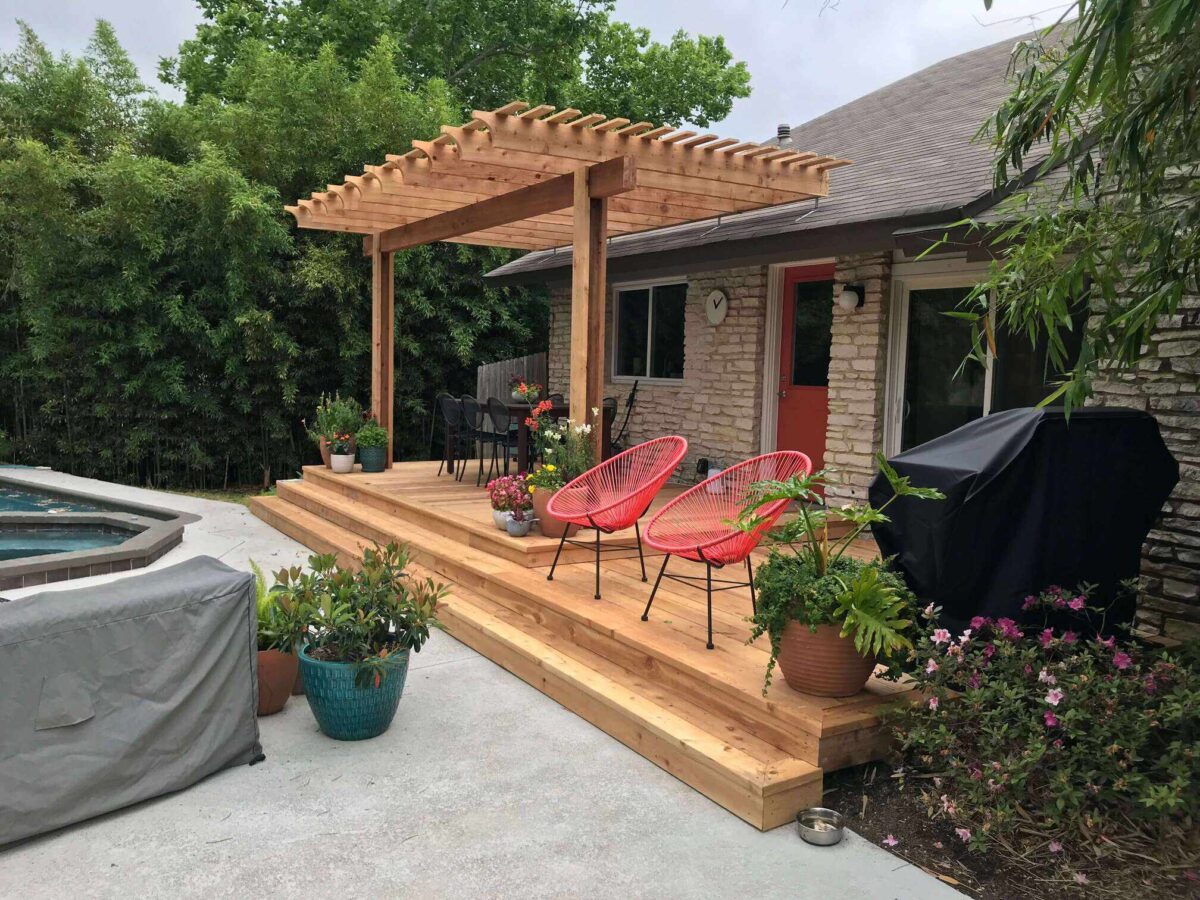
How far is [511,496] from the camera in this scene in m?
5.36

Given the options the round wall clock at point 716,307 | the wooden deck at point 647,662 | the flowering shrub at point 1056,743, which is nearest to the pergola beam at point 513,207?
the round wall clock at point 716,307

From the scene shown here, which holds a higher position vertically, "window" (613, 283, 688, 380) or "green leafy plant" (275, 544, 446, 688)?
"window" (613, 283, 688, 380)

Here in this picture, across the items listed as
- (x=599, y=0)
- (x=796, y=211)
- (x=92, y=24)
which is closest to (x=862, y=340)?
(x=796, y=211)

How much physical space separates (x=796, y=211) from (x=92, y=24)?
976cm

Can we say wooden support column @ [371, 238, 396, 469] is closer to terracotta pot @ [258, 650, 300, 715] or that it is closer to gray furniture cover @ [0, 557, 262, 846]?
terracotta pot @ [258, 650, 300, 715]

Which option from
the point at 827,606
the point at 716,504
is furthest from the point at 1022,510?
the point at 716,504

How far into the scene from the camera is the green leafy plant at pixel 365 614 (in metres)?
3.30

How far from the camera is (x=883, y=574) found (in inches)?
118

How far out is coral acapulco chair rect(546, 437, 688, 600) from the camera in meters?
4.38

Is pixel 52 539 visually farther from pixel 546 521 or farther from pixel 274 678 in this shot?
pixel 274 678

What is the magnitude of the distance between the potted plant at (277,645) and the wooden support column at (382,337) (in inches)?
203

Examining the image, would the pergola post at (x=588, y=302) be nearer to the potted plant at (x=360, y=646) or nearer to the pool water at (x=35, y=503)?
the potted plant at (x=360, y=646)

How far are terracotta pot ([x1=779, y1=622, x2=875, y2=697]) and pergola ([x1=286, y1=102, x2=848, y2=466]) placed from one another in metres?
2.75

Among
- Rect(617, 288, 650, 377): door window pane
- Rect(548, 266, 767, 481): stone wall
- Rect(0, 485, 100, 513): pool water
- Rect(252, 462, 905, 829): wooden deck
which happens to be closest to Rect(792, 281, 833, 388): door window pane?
Rect(548, 266, 767, 481): stone wall
